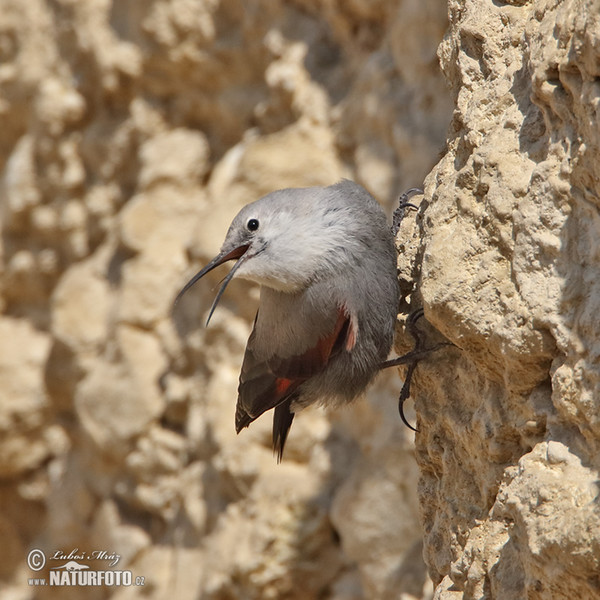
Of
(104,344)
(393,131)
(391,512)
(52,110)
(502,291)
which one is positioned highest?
(52,110)

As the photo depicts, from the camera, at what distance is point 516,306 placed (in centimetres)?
173

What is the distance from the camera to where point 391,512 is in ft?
11.1

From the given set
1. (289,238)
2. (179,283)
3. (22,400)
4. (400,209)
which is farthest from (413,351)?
(22,400)

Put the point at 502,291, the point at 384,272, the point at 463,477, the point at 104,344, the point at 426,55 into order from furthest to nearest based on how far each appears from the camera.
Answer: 1. the point at 104,344
2. the point at 426,55
3. the point at 384,272
4. the point at 463,477
5. the point at 502,291

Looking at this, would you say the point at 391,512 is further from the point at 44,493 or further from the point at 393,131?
the point at 44,493

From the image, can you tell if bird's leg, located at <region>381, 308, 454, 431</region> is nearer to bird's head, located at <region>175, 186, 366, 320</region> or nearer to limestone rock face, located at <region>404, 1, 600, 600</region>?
limestone rock face, located at <region>404, 1, 600, 600</region>

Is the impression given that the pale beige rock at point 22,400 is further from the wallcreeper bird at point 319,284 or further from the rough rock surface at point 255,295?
the wallcreeper bird at point 319,284

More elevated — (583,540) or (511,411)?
(511,411)

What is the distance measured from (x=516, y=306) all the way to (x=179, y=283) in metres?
3.14

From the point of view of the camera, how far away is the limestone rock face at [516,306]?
1.58 m

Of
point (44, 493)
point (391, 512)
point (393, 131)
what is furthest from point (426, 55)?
point (44, 493)

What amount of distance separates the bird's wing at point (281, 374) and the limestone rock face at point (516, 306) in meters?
0.39

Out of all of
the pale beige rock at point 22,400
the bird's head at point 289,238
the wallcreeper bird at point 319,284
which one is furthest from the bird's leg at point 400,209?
the pale beige rock at point 22,400

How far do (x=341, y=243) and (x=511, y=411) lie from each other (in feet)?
2.70
